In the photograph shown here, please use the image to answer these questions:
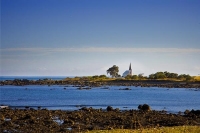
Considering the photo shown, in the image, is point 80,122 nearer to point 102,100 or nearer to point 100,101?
point 100,101

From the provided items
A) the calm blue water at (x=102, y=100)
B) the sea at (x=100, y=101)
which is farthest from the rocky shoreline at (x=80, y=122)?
the calm blue water at (x=102, y=100)

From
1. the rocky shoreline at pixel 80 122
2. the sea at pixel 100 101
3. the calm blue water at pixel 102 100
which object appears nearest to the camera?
the rocky shoreline at pixel 80 122

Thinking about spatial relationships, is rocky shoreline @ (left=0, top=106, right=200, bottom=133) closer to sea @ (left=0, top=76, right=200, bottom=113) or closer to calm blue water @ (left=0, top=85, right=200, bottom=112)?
sea @ (left=0, top=76, right=200, bottom=113)

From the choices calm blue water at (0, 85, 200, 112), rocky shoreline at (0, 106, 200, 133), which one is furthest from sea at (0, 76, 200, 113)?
rocky shoreline at (0, 106, 200, 133)

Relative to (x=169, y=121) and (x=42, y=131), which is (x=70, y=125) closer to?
(x=42, y=131)

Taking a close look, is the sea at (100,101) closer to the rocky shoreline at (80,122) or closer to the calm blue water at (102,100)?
the calm blue water at (102,100)

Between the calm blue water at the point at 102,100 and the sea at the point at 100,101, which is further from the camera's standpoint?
the calm blue water at the point at 102,100

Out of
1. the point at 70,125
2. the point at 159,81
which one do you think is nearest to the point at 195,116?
the point at 70,125

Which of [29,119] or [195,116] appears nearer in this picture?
[29,119]

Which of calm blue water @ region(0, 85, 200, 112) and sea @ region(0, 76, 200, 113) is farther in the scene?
calm blue water @ region(0, 85, 200, 112)

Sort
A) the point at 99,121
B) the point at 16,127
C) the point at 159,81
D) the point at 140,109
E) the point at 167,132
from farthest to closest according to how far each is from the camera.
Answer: the point at 159,81, the point at 140,109, the point at 99,121, the point at 16,127, the point at 167,132

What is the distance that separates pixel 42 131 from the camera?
3559 centimetres

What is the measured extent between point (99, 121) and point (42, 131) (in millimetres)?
9264

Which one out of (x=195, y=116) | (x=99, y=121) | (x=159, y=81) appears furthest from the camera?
(x=159, y=81)
